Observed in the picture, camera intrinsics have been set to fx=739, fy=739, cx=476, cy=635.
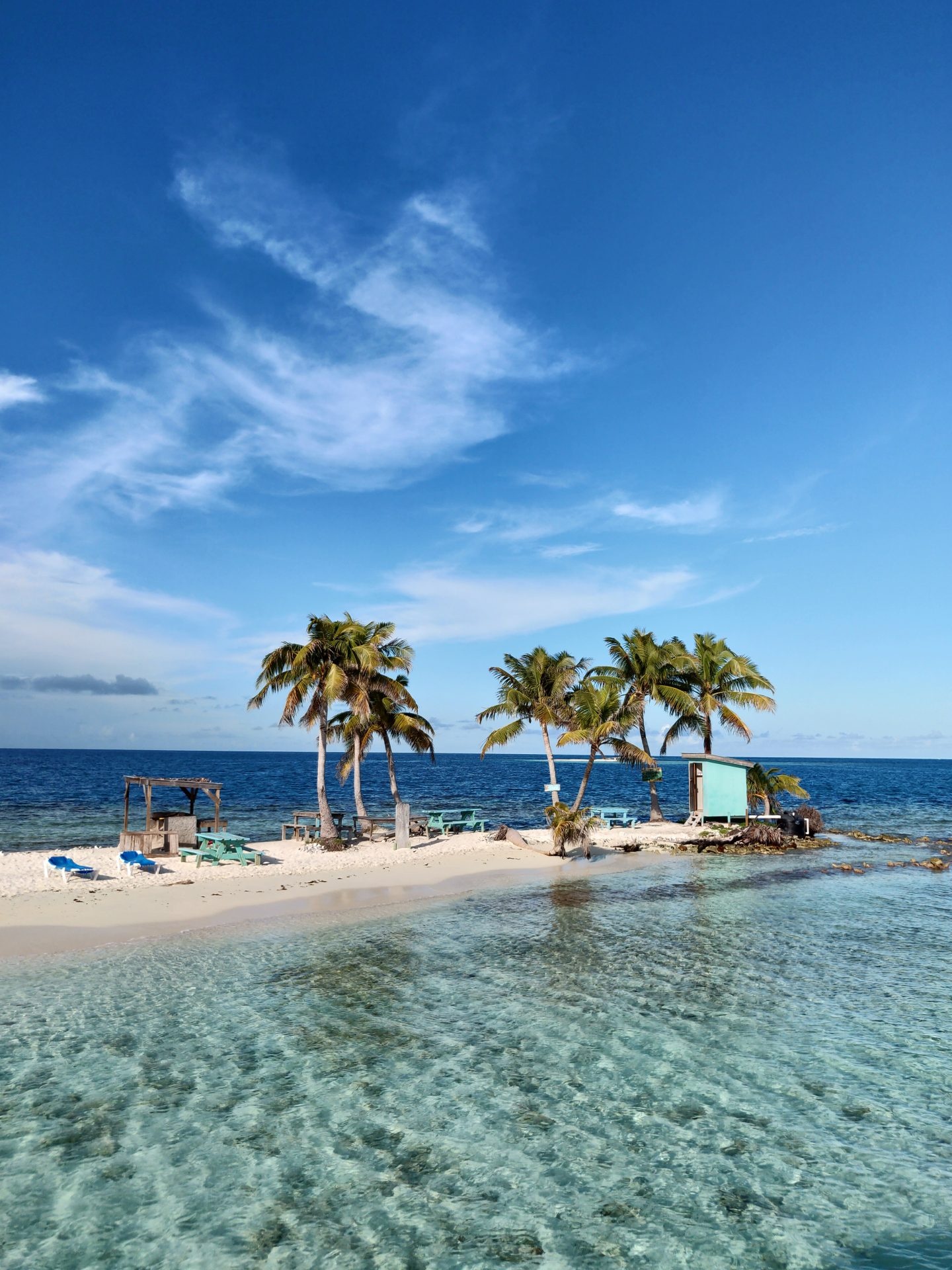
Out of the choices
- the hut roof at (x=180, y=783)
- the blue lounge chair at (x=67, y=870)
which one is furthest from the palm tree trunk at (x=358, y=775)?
the blue lounge chair at (x=67, y=870)

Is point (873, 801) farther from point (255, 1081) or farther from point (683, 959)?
point (255, 1081)

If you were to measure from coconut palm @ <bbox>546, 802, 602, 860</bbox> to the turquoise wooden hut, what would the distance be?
36.0ft

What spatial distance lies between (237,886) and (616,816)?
24.1 metres

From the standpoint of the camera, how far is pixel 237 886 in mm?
21906

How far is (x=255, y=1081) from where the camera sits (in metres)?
9.49

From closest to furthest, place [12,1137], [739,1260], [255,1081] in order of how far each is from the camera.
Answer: [739,1260]
[12,1137]
[255,1081]

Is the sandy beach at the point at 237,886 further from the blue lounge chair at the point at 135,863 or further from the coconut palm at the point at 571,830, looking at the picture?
the coconut palm at the point at 571,830

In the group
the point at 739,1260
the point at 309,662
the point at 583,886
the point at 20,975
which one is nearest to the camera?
the point at 739,1260

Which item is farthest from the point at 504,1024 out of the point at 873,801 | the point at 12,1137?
the point at 873,801

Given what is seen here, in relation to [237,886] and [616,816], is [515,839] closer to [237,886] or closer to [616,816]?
[616,816]

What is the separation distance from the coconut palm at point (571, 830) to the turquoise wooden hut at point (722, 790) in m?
11.0

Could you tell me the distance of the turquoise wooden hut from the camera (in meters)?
39.1

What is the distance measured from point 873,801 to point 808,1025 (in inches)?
2533

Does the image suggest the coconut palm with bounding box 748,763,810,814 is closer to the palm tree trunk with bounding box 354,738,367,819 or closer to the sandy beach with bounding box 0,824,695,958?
the sandy beach with bounding box 0,824,695,958
